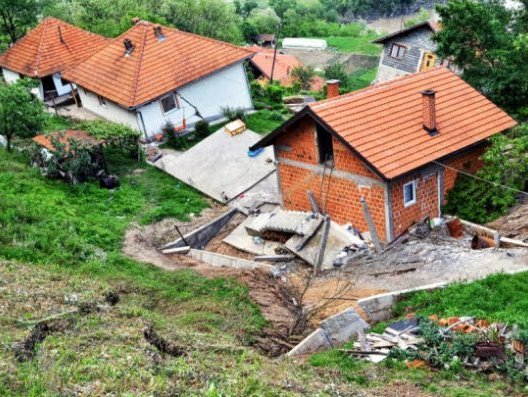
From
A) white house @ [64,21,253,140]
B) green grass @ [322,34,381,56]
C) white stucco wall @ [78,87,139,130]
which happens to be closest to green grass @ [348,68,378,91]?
green grass @ [322,34,381,56]

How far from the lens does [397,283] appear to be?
1689 centimetres

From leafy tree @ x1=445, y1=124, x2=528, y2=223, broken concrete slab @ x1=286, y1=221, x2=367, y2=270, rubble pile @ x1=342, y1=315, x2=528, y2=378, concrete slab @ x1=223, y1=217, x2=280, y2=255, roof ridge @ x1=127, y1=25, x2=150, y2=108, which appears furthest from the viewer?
roof ridge @ x1=127, y1=25, x2=150, y2=108

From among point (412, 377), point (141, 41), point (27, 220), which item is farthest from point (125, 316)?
point (141, 41)

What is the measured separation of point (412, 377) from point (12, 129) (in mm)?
18620

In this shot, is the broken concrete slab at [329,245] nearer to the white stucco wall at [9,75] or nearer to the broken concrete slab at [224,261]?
the broken concrete slab at [224,261]

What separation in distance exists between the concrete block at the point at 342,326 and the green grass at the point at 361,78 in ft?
126

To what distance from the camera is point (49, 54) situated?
3469cm

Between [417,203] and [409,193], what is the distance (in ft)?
1.42

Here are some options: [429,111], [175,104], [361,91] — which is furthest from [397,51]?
[429,111]

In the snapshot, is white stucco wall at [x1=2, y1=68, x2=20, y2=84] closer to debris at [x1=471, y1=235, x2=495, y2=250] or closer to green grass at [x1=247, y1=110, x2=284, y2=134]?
green grass at [x1=247, y1=110, x2=284, y2=134]

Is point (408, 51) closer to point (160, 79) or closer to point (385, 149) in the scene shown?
point (160, 79)

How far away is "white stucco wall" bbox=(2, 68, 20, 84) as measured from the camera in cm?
3553

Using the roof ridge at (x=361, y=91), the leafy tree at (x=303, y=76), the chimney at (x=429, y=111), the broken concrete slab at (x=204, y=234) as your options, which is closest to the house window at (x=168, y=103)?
the broken concrete slab at (x=204, y=234)

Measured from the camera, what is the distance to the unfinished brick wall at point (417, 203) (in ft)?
62.9
